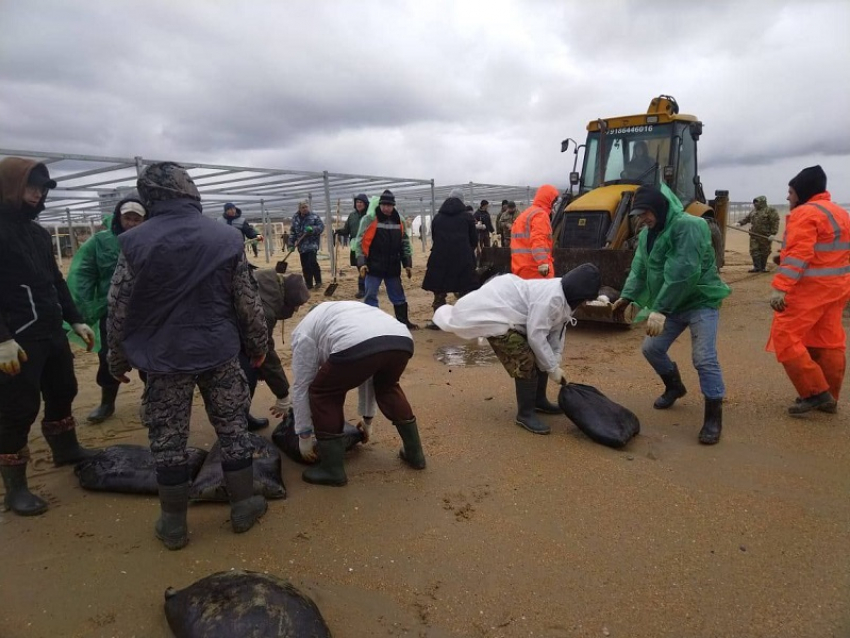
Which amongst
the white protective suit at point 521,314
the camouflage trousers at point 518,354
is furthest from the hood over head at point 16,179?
the camouflage trousers at point 518,354

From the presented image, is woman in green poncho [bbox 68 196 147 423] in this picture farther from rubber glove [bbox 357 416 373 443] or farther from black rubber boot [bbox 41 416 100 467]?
rubber glove [bbox 357 416 373 443]

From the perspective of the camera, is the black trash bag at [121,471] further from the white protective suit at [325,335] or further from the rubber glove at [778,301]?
the rubber glove at [778,301]

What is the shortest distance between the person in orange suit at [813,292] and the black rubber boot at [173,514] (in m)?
3.78

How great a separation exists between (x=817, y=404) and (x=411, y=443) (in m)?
2.95

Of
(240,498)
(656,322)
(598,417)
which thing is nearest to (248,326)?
(240,498)

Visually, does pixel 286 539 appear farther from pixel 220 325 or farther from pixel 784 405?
pixel 784 405

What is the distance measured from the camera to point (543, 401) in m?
4.05

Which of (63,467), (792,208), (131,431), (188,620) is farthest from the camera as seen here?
(792,208)

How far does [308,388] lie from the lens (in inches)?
114

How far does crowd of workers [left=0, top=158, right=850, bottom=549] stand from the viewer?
226cm

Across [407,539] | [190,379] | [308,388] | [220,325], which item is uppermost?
[220,325]

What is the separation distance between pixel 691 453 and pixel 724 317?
466 cm

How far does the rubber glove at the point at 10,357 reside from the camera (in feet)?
7.95

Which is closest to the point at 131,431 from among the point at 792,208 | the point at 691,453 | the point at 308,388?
the point at 308,388
